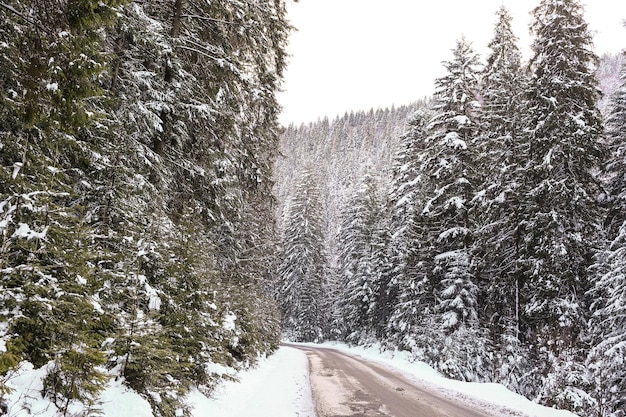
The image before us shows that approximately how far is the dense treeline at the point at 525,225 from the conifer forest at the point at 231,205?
10cm

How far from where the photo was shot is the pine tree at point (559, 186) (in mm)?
15172

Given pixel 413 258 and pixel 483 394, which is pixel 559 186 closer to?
pixel 483 394

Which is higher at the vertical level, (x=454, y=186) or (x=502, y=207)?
(x=454, y=186)

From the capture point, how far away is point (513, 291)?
18.7 meters

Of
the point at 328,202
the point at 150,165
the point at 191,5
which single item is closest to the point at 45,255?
the point at 150,165

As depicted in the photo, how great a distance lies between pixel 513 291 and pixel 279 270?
3331 centimetres

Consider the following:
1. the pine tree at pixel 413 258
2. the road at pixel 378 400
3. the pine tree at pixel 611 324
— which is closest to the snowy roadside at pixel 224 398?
the road at pixel 378 400

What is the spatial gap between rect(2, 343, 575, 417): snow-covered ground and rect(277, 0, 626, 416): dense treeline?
7.88 ft

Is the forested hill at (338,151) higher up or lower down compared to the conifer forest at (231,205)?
higher up

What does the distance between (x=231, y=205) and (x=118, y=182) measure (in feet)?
16.6

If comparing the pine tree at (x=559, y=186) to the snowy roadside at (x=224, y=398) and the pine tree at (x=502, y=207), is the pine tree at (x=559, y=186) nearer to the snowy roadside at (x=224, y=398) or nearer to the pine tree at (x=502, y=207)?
the pine tree at (x=502, y=207)

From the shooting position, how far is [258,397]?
949 centimetres

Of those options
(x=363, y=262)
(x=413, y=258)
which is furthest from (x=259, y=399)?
(x=363, y=262)

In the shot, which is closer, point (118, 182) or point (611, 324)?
point (118, 182)
